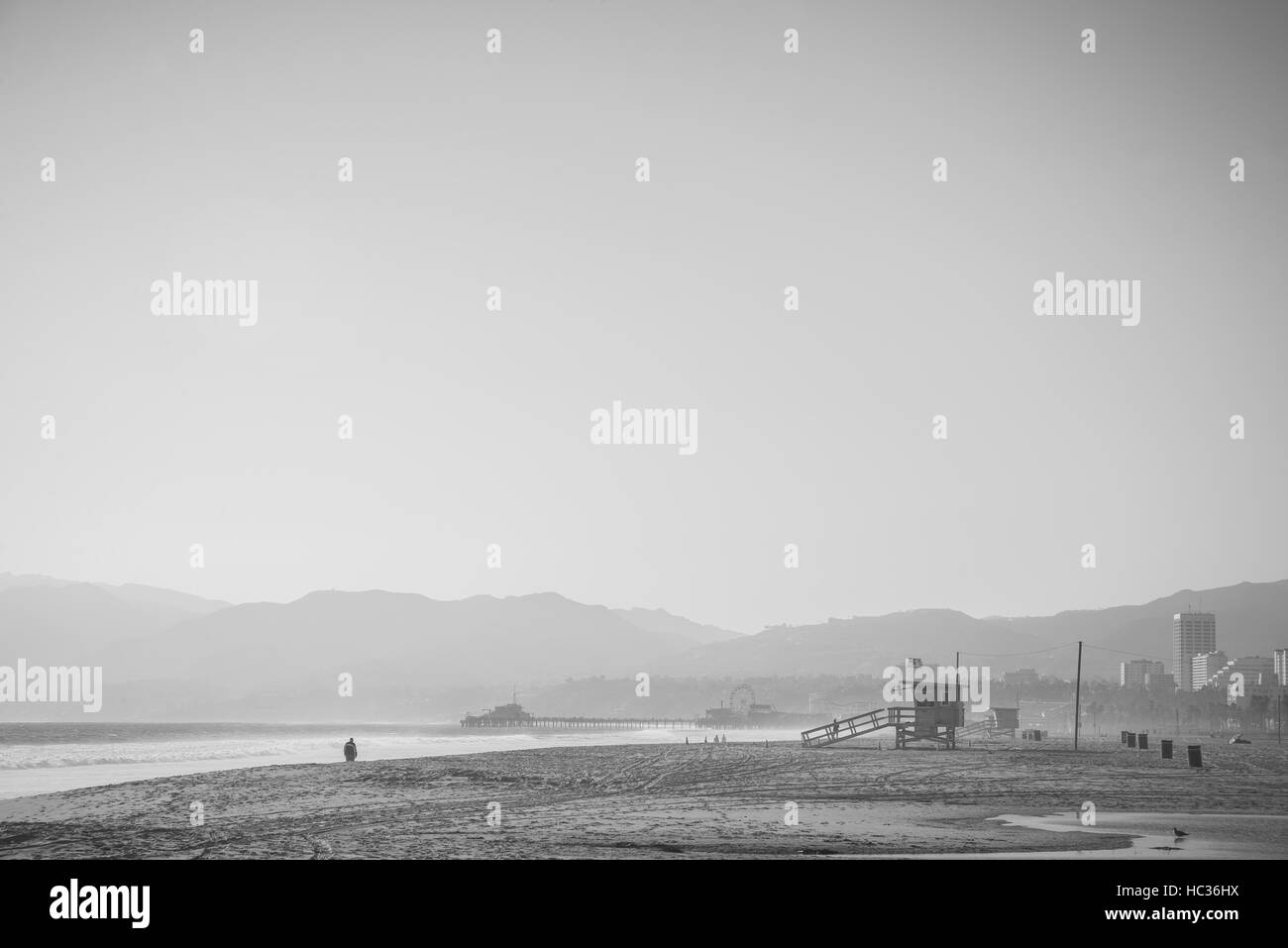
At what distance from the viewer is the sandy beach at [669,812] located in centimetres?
2045

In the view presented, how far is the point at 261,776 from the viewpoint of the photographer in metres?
40.7

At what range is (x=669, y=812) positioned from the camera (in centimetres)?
2677

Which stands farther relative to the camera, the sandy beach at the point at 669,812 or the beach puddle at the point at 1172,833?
the sandy beach at the point at 669,812
